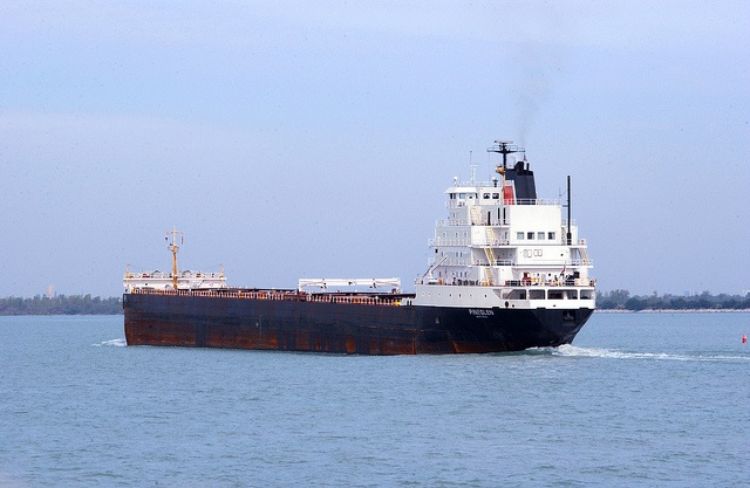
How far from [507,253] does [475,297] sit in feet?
8.85

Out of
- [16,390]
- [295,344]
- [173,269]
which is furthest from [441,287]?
[173,269]

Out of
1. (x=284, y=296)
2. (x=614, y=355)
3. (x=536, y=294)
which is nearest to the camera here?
(x=536, y=294)

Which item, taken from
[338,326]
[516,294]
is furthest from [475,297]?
[338,326]

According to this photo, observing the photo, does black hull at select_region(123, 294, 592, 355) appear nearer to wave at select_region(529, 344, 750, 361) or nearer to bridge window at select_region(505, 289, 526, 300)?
wave at select_region(529, 344, 750, 361)

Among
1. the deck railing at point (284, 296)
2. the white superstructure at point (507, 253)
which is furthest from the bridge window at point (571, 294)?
the deck railing at point (284, 296)

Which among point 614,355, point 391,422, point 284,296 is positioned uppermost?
point 284,296

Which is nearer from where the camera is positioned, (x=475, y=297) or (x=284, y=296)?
(x=475, y=297)

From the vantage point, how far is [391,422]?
40.4 metres

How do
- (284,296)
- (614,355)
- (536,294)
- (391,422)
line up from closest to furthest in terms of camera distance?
(391,422)
(536,294)
(614,355)
(284,296)

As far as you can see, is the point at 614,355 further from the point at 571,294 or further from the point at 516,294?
the point at 516,294

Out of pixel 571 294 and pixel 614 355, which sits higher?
pixel 571 294

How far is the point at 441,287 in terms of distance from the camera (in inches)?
2277

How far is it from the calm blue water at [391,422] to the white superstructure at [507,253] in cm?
253

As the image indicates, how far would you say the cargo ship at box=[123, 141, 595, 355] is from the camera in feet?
181
